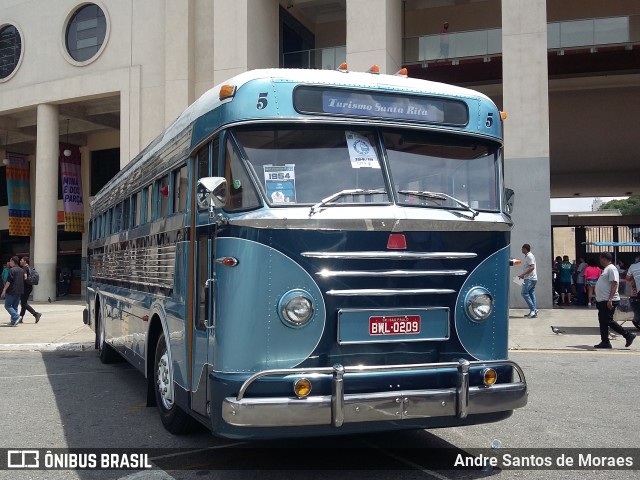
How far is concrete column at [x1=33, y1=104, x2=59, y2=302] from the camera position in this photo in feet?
91.2

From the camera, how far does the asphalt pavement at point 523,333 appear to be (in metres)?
12.6

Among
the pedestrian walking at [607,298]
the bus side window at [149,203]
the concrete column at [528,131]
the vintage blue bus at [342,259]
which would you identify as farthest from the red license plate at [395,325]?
the concrete column at [528,131]

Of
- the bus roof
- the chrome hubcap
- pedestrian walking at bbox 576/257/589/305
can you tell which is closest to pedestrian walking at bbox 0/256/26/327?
the chrome hubcap

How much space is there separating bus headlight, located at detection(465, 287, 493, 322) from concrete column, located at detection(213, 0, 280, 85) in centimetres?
1820

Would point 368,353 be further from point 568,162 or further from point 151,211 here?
point 568,162

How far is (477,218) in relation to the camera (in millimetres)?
5285

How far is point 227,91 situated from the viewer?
496 centimetres

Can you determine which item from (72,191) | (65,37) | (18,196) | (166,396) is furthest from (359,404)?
(18,196)

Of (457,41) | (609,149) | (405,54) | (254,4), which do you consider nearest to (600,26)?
(457,41)

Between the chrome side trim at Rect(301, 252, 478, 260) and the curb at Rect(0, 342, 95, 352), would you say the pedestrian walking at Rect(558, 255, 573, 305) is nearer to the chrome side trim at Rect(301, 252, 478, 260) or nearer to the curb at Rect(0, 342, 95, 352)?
the curb at Rect(0, 342, 95, 352)

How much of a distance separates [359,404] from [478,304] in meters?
1.36

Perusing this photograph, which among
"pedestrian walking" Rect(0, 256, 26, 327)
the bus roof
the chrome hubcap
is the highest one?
the bus roof

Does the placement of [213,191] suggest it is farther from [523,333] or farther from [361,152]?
[523,333]

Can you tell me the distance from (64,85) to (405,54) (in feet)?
46.3
